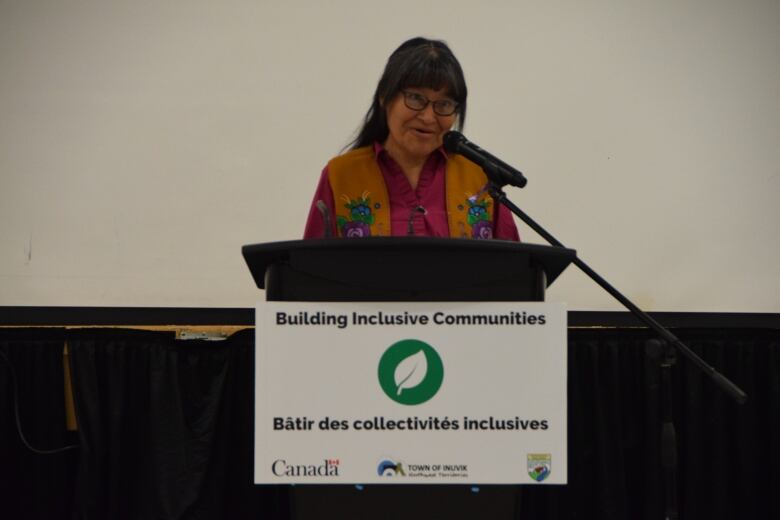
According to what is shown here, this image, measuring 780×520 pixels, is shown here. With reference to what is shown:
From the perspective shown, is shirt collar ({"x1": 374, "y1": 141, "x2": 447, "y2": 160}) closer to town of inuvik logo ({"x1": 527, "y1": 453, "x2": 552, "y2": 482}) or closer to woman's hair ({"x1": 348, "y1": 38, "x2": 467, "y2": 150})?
woman's hair ({"x1": 348, "y1": 38, "x2": 467, "y2": 150})

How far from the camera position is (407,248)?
935 millimetres

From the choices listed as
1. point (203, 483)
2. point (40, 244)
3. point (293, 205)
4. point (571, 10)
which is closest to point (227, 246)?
point (293, 205)

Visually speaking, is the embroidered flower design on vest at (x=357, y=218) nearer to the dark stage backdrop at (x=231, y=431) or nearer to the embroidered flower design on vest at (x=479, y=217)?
the embroidered flower design on vest at (x=479, y=217)

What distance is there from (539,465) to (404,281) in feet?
0.97

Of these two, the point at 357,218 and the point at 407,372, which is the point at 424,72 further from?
the point at 407,372

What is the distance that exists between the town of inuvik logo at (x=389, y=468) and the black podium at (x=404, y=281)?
2.6 inches

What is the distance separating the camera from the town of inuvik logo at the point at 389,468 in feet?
3.01

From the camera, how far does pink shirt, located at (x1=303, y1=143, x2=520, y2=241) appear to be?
1616 millimetres

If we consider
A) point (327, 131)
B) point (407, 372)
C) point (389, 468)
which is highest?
point (327, 131)

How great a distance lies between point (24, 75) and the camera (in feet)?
8.01

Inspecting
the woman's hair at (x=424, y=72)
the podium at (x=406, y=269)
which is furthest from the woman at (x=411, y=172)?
the podium at (x=406, y=269)

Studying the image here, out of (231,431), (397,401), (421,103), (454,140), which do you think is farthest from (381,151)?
(231,431)

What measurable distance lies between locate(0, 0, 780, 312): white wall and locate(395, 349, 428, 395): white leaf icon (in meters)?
1.61

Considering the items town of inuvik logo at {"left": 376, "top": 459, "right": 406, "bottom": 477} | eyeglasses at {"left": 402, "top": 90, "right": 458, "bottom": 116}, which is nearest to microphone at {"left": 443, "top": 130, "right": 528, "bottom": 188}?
eyeglasses at {"left": 402, "top": 90, "right": 458, "bottom": 116}
